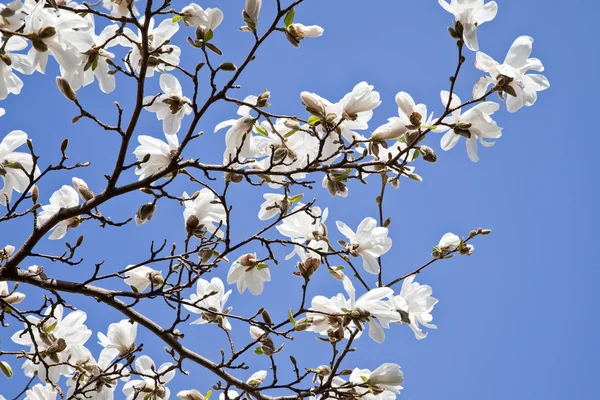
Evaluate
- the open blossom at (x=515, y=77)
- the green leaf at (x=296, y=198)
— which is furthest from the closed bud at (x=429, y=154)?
the green leaf at (x=296, y=198)

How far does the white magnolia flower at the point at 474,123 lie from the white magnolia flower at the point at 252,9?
0.69m

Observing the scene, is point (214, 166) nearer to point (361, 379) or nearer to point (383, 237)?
point (383, 237)

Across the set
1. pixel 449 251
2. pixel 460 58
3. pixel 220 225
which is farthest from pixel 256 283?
pixel 460 58

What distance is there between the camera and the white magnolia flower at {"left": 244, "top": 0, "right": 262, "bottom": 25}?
6.71 ft

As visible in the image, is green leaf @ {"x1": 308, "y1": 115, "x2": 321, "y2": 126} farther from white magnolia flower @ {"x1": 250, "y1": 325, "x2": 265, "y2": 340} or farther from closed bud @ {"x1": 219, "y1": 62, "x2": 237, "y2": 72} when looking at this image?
white magnolia flower @ {"x1": 250, "y1": 325, "x2": 265, "y2": 340}

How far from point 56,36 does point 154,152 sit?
548mm

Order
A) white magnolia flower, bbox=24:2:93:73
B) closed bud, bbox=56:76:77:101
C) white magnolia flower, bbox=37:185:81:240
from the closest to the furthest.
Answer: white magnolia flower, bbox=24:2:93:73, closed bud, bbox=56:76:77:101, white magnolia flower, bbox=37:185:81:240

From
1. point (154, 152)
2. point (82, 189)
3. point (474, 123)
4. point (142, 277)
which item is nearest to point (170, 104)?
point (154, 152)

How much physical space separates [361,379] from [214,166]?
0.96 meters

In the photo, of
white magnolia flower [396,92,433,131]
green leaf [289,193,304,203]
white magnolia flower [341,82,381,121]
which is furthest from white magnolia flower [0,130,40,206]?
white magnolia flower [396,92,433,131]

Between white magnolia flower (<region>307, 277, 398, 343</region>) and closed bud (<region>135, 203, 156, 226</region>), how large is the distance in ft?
2.20

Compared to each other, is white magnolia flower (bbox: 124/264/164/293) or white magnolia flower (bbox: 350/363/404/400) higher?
white magnolia flower (bbox: 124/264/164/293)

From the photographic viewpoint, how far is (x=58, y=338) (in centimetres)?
240

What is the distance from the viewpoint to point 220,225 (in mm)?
2334
